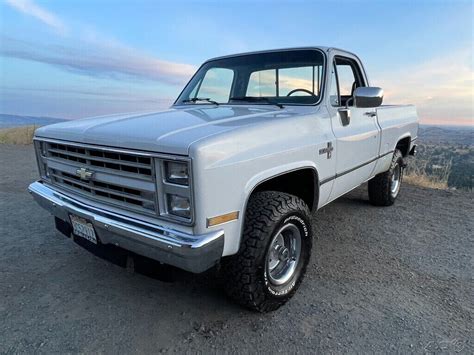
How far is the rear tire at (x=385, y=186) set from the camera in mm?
5168

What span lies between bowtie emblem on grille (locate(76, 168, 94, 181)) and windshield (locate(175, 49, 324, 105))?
167 centimetres

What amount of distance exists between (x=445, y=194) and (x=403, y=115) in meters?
2.01

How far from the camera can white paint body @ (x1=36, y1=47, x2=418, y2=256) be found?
204cm

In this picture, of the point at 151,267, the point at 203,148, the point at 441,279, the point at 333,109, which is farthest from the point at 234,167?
the point at 441,279

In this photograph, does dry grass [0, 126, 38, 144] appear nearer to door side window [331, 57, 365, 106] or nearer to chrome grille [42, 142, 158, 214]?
chrome grille [42, 142, 158, 214]

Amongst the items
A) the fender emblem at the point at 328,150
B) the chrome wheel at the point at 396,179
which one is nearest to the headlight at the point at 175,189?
the fender emblem at the point at 328,150

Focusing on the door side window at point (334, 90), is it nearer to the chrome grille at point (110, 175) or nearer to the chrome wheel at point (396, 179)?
the chrome grille at point (110, 175)

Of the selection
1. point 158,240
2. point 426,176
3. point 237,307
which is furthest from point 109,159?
point 426,176

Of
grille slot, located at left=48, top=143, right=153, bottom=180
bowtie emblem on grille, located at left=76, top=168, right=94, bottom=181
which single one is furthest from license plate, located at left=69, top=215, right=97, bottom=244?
grille slot, located at left=48, top=143, right=153, bottom=180

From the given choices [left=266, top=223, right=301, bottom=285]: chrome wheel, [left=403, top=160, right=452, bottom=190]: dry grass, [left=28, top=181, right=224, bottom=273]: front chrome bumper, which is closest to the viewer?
[left=28, top=181, right=224, bottom=273]: front chrome bumper

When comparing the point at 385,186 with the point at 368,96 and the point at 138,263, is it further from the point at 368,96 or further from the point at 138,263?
the point at 138,263

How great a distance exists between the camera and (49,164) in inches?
121

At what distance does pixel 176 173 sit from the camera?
209cm

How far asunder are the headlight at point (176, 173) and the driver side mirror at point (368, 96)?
2063mm
